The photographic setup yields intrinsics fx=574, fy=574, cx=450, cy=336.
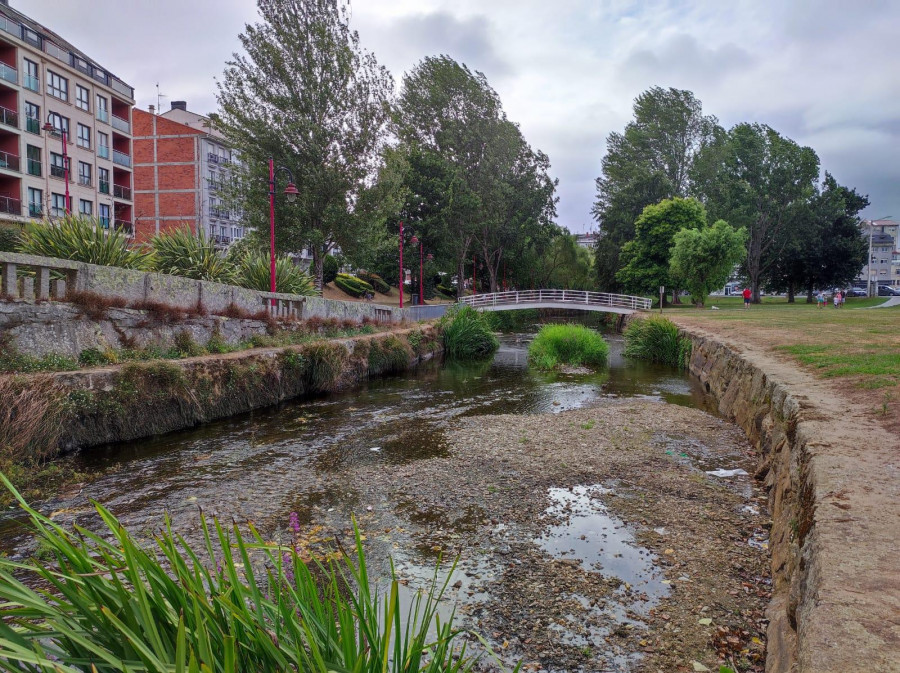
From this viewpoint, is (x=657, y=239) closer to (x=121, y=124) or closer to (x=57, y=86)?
(x=121, y=124)

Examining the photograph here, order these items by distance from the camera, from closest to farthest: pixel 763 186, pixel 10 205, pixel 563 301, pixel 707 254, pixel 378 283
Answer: pixel 10 205
pixel 707 254
pixel 563 301
pixel 763 186
pixel 378 283

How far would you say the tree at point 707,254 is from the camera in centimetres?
3828

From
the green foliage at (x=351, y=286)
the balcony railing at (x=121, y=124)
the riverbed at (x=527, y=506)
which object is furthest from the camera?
the green foliage at (x=351, y=286)

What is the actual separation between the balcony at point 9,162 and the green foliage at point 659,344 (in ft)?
107

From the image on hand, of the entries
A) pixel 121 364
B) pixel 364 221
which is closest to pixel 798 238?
pixel 364 221

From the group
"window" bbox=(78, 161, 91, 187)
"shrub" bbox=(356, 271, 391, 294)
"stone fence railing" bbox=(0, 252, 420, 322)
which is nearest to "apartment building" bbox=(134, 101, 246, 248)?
"window" bbox=(78, 161, 91, 187)

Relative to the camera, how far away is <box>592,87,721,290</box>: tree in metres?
49.7

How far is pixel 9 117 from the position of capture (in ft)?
101

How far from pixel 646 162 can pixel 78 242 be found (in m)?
48.8

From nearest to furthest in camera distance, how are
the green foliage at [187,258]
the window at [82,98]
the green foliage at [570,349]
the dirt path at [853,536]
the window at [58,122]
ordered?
the dirt path at [853,536]
the green foliage at [187,258]
the green foliage at [570,349]
the window at [58,122]
the window at [82,98]

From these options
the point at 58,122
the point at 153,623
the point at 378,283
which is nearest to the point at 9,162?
the point at 58,122

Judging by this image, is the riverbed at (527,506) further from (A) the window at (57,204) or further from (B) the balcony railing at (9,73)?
(B) the balcony railing at (9,73)

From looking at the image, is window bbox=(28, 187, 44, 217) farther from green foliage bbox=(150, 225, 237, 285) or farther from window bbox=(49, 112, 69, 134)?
green foliage bbox=(150, 225, 237, 285)

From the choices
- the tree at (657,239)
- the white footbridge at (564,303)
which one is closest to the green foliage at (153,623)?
the white footbridge at (564,303)
